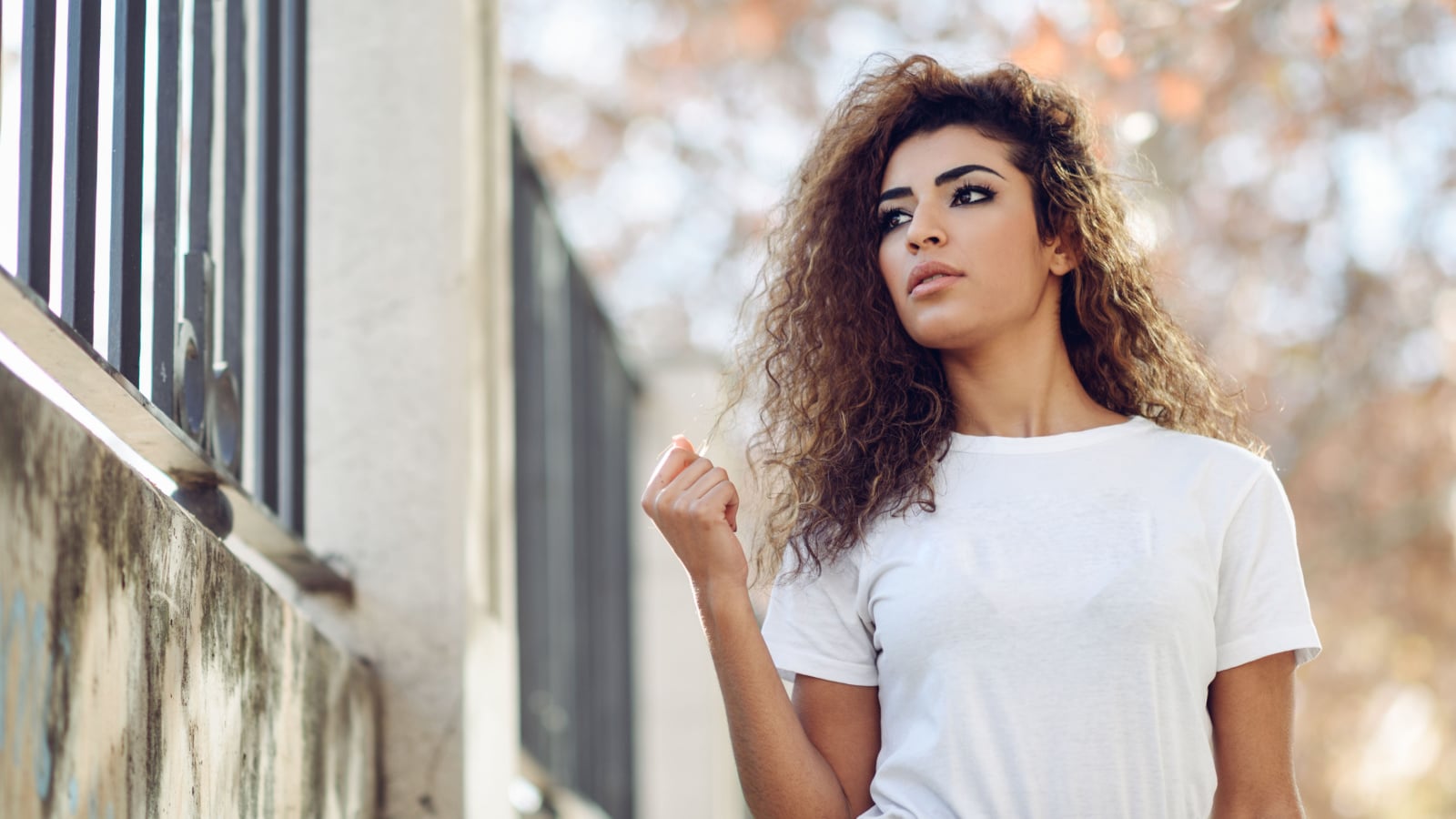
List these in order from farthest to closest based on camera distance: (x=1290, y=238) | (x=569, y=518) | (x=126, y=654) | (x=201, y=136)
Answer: (x=1290, y=238) < (x=569, y=518) < (x=201, y=136) < (x=126, y=654)

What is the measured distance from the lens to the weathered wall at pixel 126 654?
4.38 ft

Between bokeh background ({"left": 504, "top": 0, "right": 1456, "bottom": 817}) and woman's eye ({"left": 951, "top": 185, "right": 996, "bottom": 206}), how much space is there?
5166 millimetres

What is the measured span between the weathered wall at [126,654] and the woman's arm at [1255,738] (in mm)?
1271

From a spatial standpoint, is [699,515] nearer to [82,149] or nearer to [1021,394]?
[1021,394]

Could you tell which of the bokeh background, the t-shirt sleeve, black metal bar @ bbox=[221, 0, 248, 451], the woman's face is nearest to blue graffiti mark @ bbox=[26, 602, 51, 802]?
black metal bar @ bbox=[221, 0, 248, 451]

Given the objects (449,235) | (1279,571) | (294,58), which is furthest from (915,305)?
(294,58)

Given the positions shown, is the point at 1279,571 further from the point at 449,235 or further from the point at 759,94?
the point at 759,94

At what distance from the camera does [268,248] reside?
283cm

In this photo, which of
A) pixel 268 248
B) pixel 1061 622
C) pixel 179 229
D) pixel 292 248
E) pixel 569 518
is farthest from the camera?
pixel 569 518

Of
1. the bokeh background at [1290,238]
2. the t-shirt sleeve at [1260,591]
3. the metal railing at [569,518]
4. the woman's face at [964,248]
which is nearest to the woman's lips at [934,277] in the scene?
the woman's face at [964,248]

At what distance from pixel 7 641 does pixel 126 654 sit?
0.31 m

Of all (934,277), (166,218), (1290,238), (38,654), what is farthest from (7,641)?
(1290,238)

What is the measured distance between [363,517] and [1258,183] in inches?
385

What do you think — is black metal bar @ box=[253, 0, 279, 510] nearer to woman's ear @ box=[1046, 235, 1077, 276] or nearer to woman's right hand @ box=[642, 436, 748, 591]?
Result: woman's right hand @ box=[642, 436, 748, 591]
